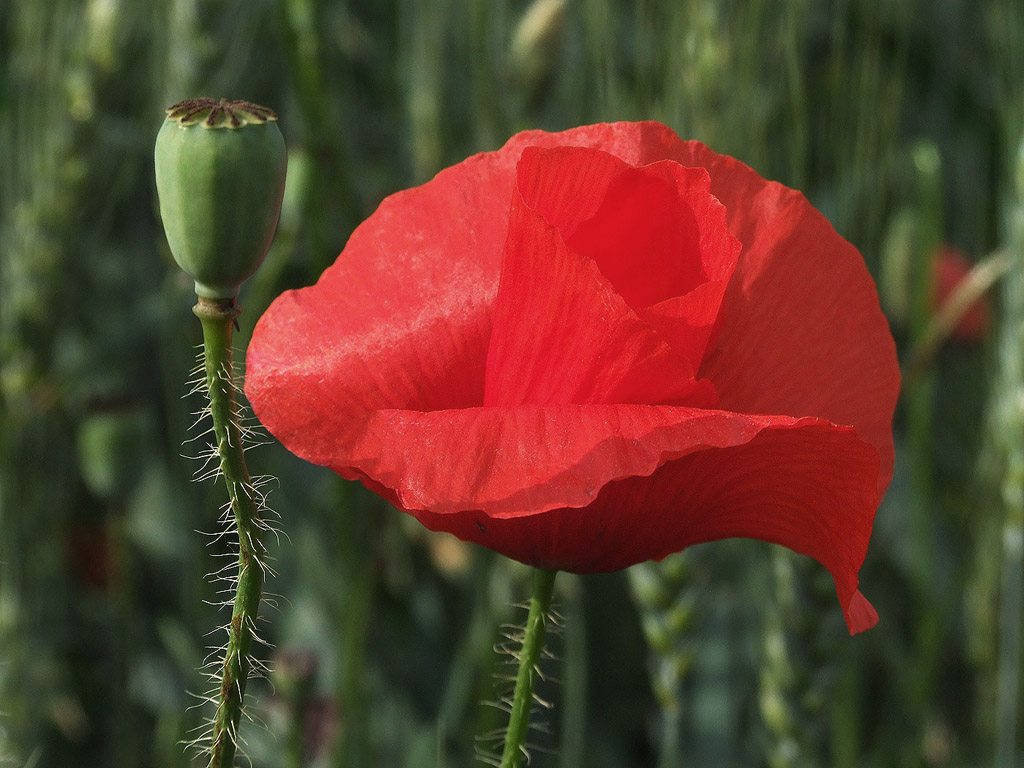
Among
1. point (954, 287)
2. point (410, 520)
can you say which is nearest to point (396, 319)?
point (410, 520)

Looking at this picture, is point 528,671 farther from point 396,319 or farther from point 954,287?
point 954,287

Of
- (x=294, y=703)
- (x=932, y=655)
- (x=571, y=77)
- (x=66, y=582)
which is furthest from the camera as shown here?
(x=66, y=582)

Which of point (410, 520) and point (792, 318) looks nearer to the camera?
point (792, 318)

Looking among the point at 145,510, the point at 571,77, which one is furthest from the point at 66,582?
the point at 571,77

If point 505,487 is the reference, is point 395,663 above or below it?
below

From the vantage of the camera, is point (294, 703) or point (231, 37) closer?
point (294, 703)

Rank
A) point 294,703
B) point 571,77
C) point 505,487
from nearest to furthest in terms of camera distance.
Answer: point 505,487, point 294,703, point 571,77

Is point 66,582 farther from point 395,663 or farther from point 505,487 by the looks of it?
point 505,487

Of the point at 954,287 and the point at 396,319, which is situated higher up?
the point at 396,319
